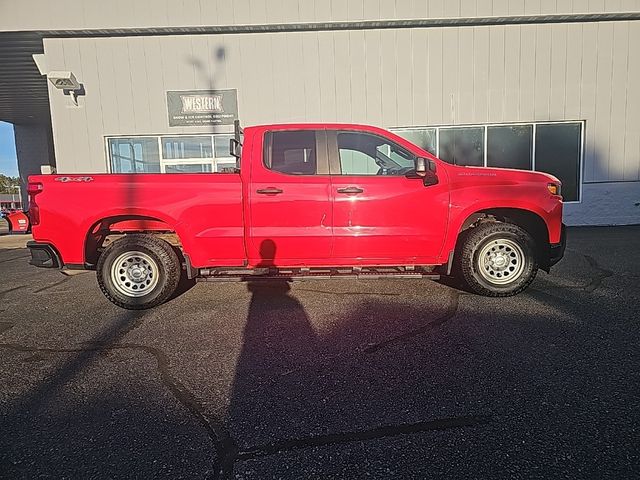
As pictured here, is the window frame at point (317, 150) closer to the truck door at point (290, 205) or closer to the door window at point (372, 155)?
the truck door at point (290, 205)

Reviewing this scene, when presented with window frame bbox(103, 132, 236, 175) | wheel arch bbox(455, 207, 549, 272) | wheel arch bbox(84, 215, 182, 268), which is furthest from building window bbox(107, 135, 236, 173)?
wheel arch bbox(455, 207, 549, 272)

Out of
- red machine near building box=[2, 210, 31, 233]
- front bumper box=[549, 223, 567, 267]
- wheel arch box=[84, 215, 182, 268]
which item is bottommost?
front bumper box=[549, 223, 567, 267]

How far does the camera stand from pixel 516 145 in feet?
36.3

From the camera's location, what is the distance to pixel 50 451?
6.56ft

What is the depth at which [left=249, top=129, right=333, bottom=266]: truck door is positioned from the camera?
428 cm

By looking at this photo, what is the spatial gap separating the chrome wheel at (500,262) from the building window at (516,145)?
7.08m

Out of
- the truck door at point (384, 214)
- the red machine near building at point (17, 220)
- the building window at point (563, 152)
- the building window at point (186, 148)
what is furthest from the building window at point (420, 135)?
the red machine near building at point (17, 220)

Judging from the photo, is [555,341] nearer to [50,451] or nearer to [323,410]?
[323,410]

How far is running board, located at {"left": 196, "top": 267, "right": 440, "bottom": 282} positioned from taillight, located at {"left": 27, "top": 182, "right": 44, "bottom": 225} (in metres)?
1.84

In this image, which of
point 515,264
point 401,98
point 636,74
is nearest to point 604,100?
point 636,74

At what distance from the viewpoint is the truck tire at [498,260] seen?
4.50m

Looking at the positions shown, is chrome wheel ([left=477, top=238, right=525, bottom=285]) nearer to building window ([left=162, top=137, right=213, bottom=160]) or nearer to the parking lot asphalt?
the parking lot asphalt

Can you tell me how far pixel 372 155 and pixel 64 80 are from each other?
31.6 feet

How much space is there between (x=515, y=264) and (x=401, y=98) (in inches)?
299
